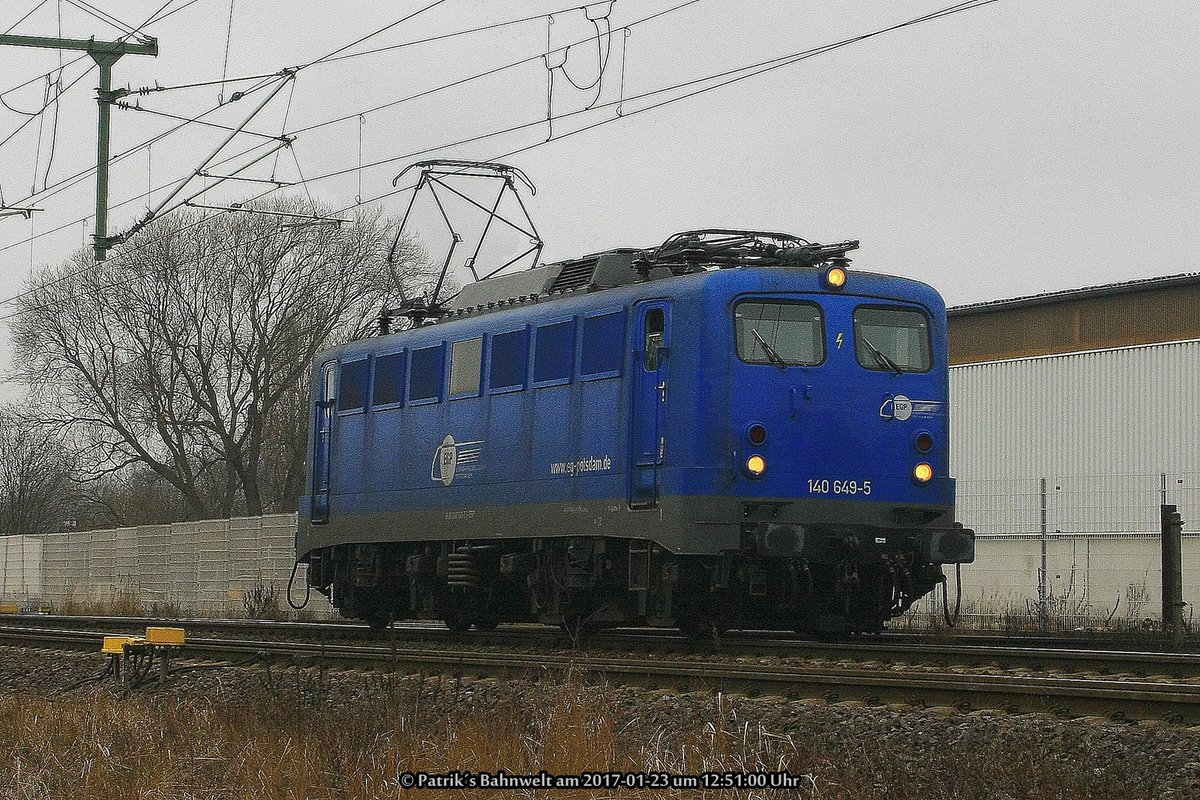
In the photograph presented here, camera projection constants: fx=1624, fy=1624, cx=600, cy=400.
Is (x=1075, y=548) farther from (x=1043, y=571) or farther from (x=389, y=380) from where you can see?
(x=389, y=380)

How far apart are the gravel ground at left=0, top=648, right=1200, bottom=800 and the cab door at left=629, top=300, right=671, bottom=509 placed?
2716 millimetres

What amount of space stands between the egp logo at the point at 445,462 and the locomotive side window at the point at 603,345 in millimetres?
2580

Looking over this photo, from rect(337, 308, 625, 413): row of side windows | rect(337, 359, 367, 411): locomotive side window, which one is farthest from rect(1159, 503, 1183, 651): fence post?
rect(337, 359, 367, 411): locomotive side window

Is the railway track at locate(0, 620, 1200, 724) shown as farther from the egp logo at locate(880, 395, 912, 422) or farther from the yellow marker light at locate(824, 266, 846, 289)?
the yellow marker light at locate(824, 266, 846, 289)

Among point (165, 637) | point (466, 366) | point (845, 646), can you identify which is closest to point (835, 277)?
point (845, 646)

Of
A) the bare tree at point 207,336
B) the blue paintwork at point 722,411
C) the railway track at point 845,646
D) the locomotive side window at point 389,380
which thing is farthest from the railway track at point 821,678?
the bare tree at point 207,336

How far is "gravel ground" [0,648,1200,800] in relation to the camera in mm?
7633

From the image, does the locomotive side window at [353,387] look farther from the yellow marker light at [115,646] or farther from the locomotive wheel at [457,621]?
the yellow marker light at [115,646]

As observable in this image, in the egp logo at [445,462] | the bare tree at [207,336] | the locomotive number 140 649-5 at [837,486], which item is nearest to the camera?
the locomotive number 140 649-5 at [837,486]

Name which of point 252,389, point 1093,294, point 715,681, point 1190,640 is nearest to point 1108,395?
point 1093,294

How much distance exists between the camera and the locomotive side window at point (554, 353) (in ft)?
52.1

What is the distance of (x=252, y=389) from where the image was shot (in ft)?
168

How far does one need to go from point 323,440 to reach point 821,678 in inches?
432

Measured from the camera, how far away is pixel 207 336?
169 ft
